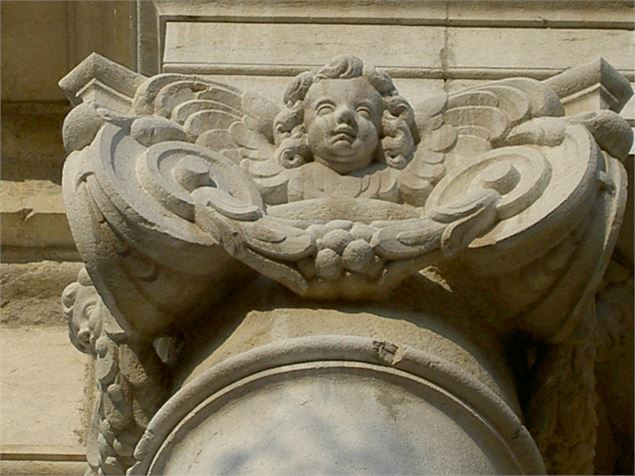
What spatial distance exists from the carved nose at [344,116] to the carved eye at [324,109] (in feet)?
0.09

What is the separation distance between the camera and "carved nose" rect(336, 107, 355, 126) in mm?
6527

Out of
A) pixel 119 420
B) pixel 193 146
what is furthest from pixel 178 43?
pixel 119 420

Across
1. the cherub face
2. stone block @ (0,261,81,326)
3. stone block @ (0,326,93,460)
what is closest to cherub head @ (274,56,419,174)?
the cherub face

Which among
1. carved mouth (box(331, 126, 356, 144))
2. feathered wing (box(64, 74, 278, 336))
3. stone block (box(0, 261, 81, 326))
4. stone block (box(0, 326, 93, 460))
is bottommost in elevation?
stone block (box(0, 326, 93, 460))

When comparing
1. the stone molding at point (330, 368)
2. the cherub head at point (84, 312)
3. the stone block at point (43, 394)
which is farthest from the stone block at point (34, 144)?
the stone molding at point (330, 368)

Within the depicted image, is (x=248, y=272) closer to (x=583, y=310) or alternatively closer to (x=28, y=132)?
(x=583, y=310)

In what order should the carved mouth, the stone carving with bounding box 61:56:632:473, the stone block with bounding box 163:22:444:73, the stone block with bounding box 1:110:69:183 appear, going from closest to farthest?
the stone carving with bounding box 61:56:632:473 → the carved mouth → the stone block with bounding box 163:22:444:73 → the stone block with bounding box 1:110:69:183

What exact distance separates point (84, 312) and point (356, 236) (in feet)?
3.19

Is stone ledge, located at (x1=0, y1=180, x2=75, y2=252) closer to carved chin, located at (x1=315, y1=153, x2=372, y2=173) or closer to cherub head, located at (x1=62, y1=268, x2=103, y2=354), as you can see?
cherub head, located at (x1=62, y1=268, x2=103, y2=354)

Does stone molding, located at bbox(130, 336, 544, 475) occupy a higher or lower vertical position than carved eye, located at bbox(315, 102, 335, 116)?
lower

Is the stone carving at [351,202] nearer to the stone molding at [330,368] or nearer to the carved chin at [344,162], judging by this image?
the carved chin at [344,162]

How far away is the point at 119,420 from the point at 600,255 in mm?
1287

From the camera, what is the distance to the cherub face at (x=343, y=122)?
21.4ft

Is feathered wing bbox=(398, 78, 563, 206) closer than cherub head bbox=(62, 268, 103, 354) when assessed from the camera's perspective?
Yes
